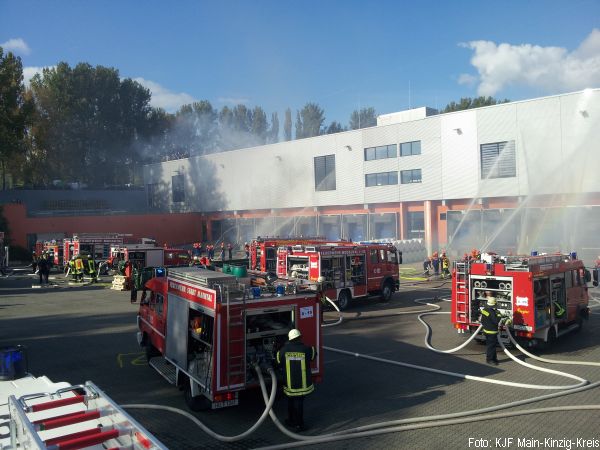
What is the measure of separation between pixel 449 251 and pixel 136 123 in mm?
56317

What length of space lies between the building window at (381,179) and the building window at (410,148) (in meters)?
1.90

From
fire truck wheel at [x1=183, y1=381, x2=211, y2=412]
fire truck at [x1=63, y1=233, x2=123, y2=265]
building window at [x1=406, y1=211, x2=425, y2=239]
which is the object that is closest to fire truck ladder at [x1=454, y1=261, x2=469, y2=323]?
fire truck wheel at [x1=183, y1=381, x2=211, y2=412]

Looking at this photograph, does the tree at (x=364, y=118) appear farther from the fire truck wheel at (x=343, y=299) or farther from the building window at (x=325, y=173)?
the fire truck wheel at (x=343, y=299)

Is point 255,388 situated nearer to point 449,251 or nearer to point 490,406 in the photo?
point 490,406

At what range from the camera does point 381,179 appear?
4347cm

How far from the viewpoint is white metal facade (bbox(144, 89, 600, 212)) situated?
1284 inches

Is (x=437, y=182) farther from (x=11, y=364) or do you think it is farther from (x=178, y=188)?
(x=11, y=364)

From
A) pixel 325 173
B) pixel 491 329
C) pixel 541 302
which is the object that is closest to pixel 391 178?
pixel 325 173

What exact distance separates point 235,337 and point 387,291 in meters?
13.3

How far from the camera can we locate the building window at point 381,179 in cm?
4259

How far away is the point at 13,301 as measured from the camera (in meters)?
22.1

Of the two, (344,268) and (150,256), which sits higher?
(150,256)

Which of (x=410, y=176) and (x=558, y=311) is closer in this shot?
(x=558, y=311)

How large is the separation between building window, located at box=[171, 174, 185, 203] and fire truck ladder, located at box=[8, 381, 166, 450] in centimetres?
5841
